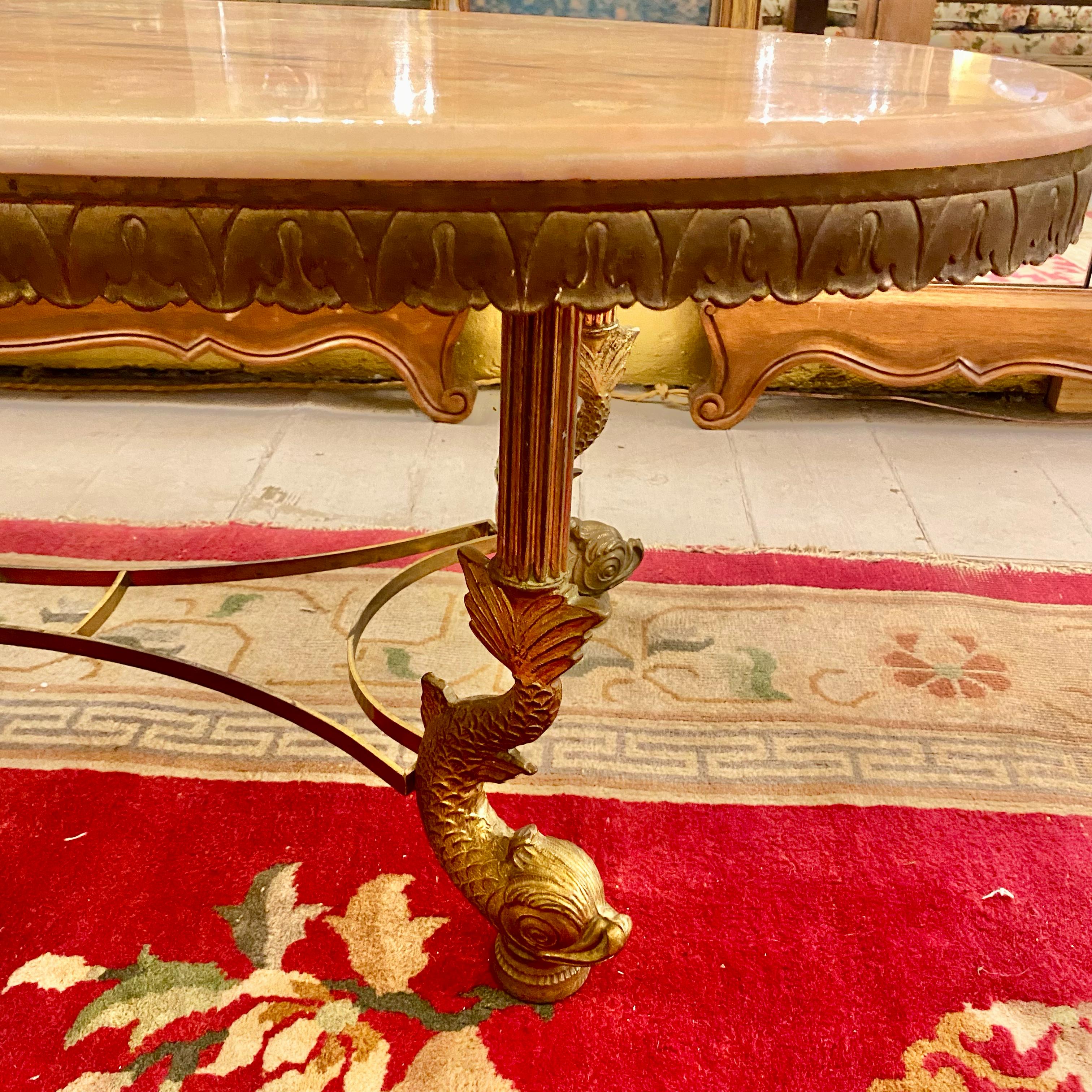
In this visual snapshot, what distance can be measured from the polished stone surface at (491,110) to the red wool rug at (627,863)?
55cm

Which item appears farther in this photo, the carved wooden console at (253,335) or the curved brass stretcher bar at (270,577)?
the carved wooden console at (253,335)

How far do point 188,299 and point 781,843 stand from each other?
0.65 metres

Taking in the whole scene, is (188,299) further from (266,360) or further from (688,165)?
(266,360)

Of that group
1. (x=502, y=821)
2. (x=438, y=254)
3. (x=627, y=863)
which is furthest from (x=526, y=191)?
(x=627, y=863)

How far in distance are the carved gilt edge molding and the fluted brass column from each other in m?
0.18

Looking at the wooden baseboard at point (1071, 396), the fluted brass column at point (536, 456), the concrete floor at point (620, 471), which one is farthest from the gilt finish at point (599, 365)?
the wooden baseboard at point (1071, 396)

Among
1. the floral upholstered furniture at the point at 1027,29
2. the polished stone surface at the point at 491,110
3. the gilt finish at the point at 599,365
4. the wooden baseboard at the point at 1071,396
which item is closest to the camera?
the polished stone surface at the point at 491,110

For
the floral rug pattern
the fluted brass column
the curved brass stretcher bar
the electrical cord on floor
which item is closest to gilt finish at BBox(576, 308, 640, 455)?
the curved brass stretcher bar

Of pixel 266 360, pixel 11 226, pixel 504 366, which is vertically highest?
pixel 11 226

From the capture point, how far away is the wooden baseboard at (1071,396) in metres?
1.77

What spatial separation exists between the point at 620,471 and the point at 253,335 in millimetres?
576

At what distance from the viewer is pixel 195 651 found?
3.60ft

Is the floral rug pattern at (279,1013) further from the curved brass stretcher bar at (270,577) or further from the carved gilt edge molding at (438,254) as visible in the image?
the carved gilt edge molding at (438,254)

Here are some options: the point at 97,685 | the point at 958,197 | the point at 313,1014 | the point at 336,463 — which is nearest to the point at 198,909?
the point at 313,1014
